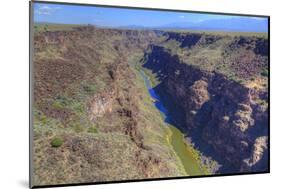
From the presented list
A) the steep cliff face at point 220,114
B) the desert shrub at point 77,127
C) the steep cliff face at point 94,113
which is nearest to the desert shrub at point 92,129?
the steep cliff face at point 94,113

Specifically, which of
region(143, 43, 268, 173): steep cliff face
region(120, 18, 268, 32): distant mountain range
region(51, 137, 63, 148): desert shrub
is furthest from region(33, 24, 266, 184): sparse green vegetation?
region(120, 18, 268, 32): distant mountain range

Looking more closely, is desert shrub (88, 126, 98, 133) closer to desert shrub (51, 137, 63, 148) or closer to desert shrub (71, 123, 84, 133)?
desert shrub (71, 123, 84, 133)

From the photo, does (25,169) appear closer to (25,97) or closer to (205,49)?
(25,97)

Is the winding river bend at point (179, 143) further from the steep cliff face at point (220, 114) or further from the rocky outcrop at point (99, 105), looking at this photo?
the rocky outcrop at point (99, 105)

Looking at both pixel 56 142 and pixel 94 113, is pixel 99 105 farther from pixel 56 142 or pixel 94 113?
pixel 56 142

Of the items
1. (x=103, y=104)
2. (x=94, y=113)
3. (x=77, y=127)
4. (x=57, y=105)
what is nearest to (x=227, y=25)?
(x=103, y=104)

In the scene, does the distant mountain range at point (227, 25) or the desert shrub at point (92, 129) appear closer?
the desert shrub at point (92, 129)


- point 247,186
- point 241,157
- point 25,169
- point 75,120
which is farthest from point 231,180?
point 25,169
